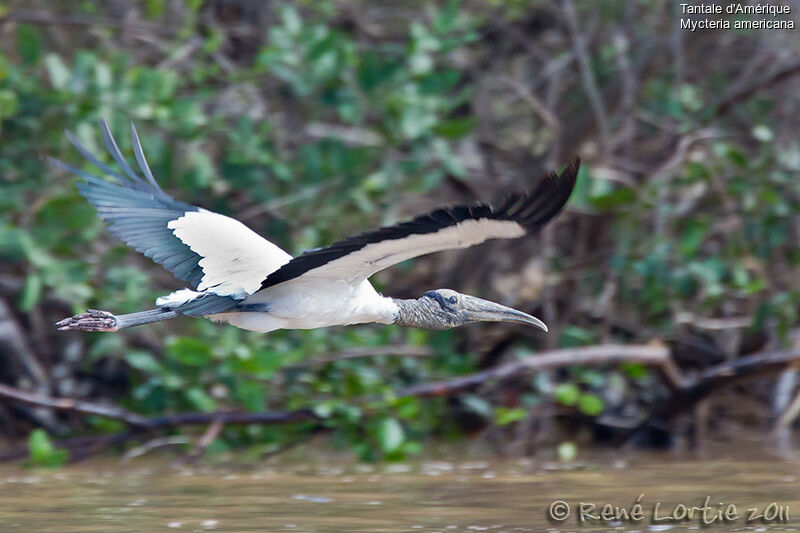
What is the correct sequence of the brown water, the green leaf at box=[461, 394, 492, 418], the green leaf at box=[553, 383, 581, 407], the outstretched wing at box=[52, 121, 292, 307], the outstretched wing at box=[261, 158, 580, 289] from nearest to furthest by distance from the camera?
the outstretched wing at box=[261, 158, 580, 289] → the brown water → the outstretched wing at box=[52, 121, 292, 307] → the green leaf at box=[553, 383, 581, 407] → the green leaf at box=[461, 394, 492, 418]

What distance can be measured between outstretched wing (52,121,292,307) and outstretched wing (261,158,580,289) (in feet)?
2.05

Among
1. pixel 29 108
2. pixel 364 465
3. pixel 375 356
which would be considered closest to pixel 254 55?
pixel 29 108

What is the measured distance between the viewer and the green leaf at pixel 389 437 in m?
6.15

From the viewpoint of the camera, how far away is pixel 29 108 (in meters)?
6.85

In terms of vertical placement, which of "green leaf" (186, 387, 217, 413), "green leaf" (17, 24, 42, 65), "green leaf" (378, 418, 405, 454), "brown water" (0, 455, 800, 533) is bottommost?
"brown water" (0, 455, 800, 533)

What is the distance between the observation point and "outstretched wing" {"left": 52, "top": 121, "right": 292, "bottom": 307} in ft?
16.4

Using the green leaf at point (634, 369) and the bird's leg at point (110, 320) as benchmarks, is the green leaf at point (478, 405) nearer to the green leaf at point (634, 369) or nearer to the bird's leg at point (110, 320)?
the green leaf at point (634, 369)

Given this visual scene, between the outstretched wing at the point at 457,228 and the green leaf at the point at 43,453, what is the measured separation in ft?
7.91

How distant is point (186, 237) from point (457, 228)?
1.68m

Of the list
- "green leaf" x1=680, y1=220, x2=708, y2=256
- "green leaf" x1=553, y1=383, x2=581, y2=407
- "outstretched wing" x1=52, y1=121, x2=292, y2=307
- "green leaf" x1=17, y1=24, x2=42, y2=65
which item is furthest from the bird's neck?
"green leaf" x1=17, y1=24, x2=42, y2=65

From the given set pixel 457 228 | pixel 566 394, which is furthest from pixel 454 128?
pixel 457 228

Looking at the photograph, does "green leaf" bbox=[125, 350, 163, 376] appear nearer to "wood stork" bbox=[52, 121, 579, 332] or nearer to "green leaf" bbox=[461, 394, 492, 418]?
"wood stork" bbox=[52, 121, 579, 332]

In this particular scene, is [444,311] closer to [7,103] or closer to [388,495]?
[388,495]

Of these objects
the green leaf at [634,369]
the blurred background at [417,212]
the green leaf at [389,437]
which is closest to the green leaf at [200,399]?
the blurred background at [417,212]
